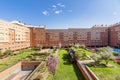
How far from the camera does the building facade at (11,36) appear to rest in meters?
31.7

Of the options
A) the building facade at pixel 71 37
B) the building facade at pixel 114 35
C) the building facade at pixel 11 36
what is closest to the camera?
the building facade at pixel 11 36

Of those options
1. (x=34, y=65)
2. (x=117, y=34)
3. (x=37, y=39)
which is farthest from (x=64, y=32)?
(x=34, y=65)

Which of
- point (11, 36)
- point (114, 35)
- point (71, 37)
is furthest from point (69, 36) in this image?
point (11, 36)

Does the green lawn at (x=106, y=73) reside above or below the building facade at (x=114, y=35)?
below

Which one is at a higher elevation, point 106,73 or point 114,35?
point 114,35

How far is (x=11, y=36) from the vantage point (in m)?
36.9

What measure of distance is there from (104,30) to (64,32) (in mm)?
19092

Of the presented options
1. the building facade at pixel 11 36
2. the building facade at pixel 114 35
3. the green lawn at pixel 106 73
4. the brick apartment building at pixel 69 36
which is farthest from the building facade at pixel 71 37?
the green lawn at pixel 106 73

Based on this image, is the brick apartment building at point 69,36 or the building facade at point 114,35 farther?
the brick apartment building at point 69,36

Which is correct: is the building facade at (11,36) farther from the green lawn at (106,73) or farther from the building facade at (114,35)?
the building facade at (114,35)

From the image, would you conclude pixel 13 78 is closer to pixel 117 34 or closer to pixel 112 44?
pixel 117 34

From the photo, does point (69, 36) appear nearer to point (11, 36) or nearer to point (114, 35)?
point (114, 35)

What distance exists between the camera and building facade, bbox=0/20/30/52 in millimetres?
31686

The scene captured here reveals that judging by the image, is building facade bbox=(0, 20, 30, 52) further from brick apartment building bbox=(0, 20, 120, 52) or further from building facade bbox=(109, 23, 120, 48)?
building facade bbox=(109, 23, 120, 48)
